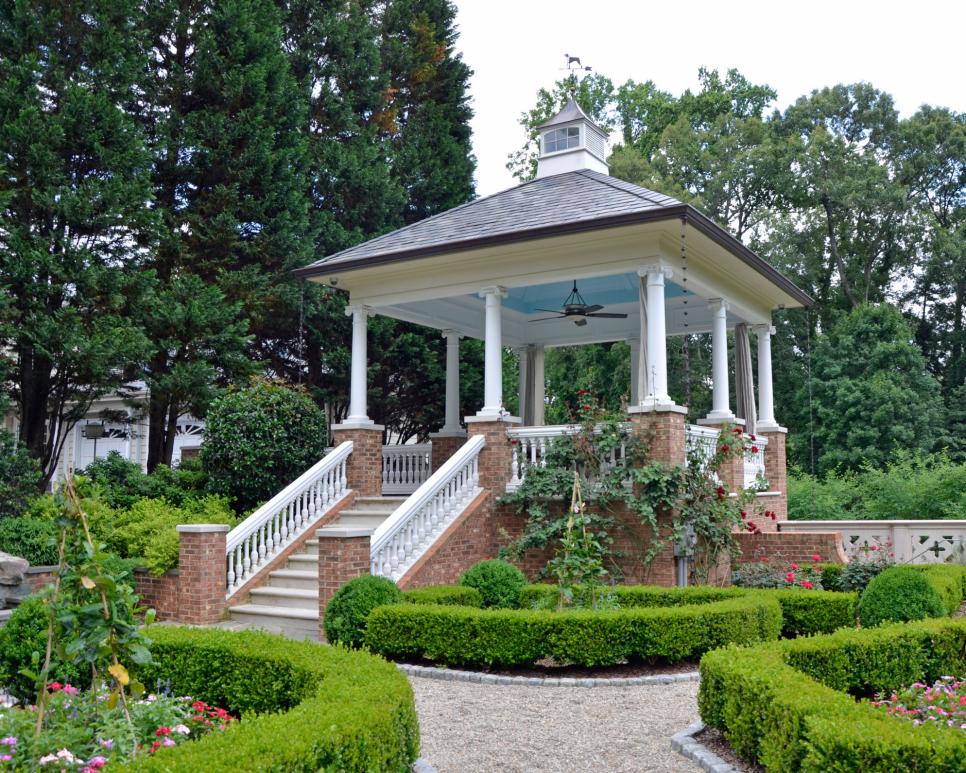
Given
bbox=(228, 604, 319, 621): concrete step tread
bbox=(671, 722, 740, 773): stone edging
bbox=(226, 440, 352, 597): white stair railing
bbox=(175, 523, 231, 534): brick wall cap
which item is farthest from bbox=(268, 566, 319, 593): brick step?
bbox=(671, 722, 740, 773): stone edging

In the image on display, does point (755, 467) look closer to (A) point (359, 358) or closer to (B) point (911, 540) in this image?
(B) point (911, 540)

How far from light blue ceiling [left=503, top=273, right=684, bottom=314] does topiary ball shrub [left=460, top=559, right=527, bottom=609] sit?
6278 mm

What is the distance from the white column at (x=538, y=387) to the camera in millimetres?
17375

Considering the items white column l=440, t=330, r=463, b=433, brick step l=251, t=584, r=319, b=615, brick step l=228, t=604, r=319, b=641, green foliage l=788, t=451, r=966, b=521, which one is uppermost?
white column l=440, t=330, r=463, b=433

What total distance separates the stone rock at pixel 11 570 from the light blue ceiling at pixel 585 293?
27.4 ft

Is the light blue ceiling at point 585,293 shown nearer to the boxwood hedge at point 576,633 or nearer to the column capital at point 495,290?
the column capital at point 495,290

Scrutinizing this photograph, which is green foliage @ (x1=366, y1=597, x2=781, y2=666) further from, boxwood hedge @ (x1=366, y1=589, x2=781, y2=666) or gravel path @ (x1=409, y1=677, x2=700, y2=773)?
gravel path @ (x1=409, y1=677, x2=700, y2=773)

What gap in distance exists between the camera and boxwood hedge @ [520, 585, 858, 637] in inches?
337

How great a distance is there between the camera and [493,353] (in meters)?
12.7

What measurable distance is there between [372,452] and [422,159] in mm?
11506

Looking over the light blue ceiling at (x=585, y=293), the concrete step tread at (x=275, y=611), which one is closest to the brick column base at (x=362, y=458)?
the concrete step tread at (x=275, y=611)

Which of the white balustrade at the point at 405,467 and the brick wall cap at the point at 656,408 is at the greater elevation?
the brick wall cap at the point at 656,408

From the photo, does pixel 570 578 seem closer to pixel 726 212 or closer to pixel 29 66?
pixel 29 66

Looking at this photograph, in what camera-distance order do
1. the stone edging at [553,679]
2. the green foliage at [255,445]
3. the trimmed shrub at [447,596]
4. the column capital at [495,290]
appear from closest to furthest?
the stone edging at [553,679]
the trimmed shrub at [447,596]
the column capital at [495,290]
the green foliage at [255,445]
